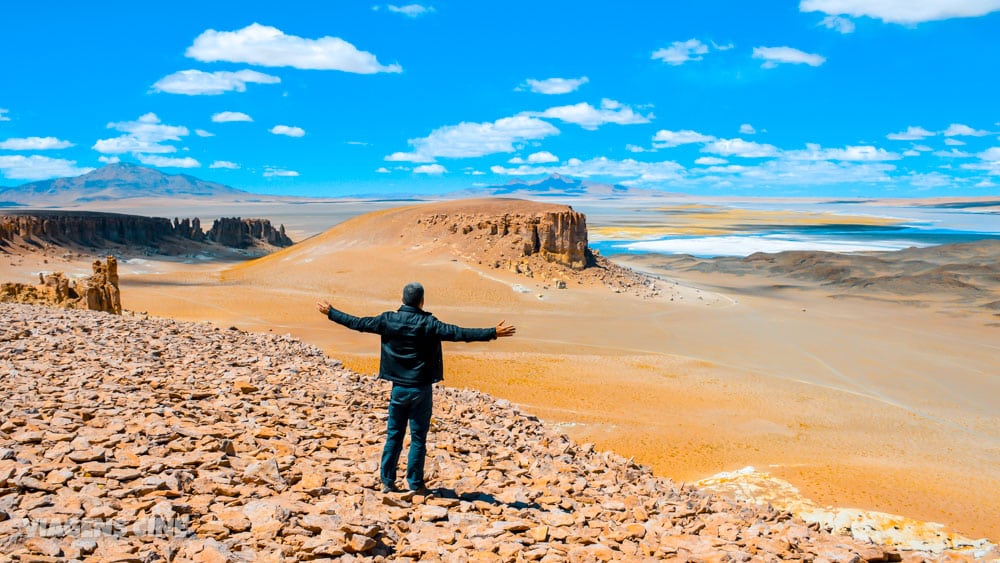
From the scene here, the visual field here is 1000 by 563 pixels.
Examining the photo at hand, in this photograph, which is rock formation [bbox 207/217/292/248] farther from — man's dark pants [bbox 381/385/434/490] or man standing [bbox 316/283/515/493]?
man standing [bbox 316/283/515/493]

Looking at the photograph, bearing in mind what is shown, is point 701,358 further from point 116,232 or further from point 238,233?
point 238,233

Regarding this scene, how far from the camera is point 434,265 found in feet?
135

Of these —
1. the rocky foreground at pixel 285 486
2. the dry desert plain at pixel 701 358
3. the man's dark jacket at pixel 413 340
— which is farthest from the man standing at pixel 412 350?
the dry desert plain at pixel 701 358

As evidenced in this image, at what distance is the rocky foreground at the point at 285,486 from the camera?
519cm

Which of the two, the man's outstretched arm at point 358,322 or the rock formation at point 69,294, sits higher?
the man's outstretched arm at point 358,322

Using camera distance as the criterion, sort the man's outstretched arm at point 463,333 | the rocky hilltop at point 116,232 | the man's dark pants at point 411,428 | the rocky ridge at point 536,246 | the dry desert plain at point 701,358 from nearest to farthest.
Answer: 1. the man's outstretched arm at point 463,333
2. the man's dark pants at point 411,428
3. the dry desert plain at point 701,358
4. the rocky ridge at point 536,246
5. the rocky hilltop at point 116,232

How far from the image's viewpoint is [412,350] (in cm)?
634

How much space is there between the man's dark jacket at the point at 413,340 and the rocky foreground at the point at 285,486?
3.77 feet

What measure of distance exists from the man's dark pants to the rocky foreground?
0.22 meters

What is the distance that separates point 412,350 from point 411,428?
787mm

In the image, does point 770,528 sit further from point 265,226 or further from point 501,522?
point 265,226

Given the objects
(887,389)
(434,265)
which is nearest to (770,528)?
(887,389)

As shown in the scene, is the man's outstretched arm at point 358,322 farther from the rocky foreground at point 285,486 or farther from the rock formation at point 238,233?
the rock formation at point 238,233

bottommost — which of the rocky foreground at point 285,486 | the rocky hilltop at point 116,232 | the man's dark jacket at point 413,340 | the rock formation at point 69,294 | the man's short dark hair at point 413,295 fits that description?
the rocky foreground at point 285,486
